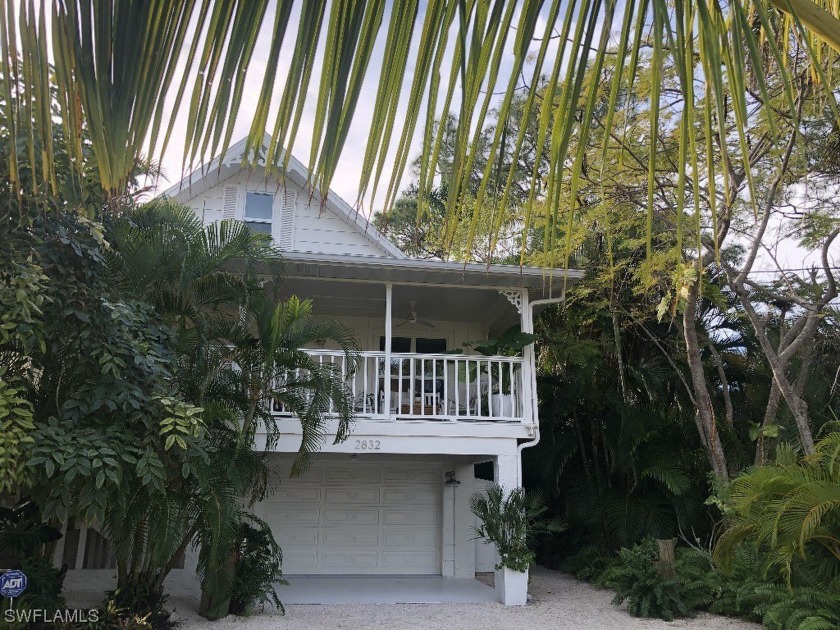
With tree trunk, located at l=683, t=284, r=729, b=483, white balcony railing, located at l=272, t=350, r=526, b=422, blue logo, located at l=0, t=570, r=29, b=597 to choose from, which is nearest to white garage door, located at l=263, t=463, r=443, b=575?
white balcony railing, located at l=272, t=350, r=526, b=422

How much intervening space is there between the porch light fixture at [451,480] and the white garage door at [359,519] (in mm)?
384

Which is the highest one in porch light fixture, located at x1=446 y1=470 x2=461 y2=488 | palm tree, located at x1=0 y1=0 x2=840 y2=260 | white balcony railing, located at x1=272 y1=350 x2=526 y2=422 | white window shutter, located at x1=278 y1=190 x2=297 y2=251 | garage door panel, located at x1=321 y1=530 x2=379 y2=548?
white window shutter, located at x1=278 y1=190 x2=297 y2=251

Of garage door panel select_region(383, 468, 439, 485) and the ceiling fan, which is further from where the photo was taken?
garage door panel select_region(383, 468, 439, 485)

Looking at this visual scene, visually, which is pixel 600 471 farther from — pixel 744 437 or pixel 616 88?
pixel 616 88

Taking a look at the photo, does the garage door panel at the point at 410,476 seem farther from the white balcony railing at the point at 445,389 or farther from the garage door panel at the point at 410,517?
the white balcony railing at the point at 445,389

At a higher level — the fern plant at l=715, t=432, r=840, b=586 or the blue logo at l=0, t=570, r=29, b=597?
the fern plant at l=715, t=432, r=840, b=586

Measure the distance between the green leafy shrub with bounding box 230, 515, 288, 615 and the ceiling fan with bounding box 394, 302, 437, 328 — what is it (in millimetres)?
5008

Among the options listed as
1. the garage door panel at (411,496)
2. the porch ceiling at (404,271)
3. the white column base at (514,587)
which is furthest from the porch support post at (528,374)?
the garage door panel at (411,496)

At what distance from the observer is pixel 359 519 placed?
546 inches

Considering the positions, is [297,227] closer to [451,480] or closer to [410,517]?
[451,480]

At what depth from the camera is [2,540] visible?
27.8ft

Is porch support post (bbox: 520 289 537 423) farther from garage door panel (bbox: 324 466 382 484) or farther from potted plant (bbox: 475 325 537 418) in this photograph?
garage door panel (bbox: 324 466 382 484)

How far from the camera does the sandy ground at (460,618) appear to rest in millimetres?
9312

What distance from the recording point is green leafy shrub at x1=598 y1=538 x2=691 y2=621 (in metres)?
9.86
